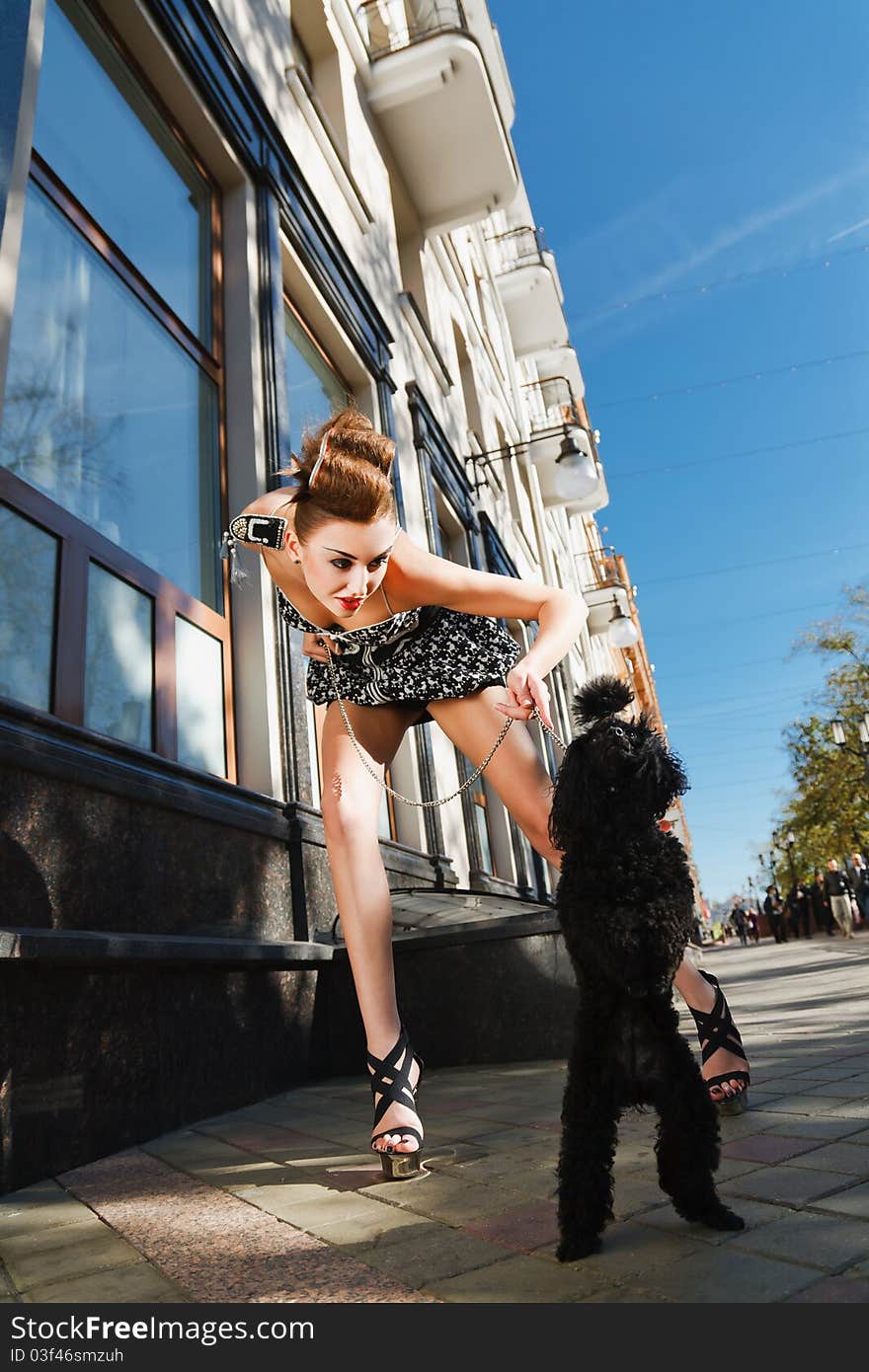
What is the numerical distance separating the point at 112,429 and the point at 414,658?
7.93 feet

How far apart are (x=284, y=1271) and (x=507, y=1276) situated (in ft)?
1.30

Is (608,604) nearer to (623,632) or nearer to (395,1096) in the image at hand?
(623,632)

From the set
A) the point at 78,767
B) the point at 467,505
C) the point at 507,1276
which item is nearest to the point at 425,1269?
the point at 507,1276

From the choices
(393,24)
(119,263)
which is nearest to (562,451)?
(393,24)

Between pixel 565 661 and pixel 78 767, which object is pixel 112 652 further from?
pixel 565 661

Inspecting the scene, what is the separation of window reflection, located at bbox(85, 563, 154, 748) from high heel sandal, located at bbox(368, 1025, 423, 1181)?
189 cm

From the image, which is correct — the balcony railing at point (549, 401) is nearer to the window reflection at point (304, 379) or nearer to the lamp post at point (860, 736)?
the window reflection at point (304, 379)

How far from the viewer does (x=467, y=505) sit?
11977 millimetres

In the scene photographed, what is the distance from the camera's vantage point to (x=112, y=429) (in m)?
4.23

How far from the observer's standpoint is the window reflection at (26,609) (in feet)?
10.4

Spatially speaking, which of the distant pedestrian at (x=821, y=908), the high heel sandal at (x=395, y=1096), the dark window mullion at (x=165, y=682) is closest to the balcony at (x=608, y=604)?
the distant pedestrian at (x=821, y=908)

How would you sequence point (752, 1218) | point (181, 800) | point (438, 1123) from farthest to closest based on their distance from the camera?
point (181, 800), point (438, 1123), point (752, 1218)

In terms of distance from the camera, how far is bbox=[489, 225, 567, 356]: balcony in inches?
726

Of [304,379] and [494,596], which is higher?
[304,379]
